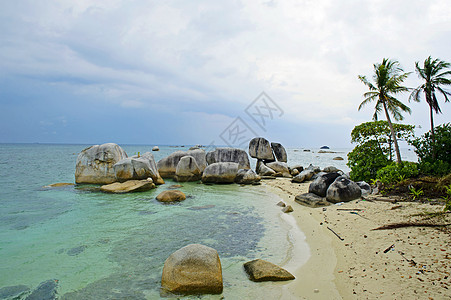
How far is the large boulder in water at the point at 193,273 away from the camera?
4.44 m

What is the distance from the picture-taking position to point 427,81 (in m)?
14.8

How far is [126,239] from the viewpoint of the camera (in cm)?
730

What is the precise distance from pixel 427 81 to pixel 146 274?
1831 centimetres

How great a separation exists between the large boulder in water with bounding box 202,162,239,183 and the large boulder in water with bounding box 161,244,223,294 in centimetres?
1363

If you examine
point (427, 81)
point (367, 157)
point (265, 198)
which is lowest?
point (265, 198)

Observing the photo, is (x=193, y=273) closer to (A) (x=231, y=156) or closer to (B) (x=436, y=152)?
(B) (x=436, y=152)

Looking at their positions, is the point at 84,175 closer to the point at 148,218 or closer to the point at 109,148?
the point at 109,148

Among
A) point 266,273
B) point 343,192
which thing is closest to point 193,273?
point 266,273

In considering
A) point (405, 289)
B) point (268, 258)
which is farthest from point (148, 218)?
point (405, 289)

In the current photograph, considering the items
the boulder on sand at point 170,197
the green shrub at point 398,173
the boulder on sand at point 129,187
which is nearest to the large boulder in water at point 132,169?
A: the boulder on sand at point 129,187

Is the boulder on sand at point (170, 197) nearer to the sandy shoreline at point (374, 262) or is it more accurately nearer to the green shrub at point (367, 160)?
the sandy shoreline at point (374, 262)

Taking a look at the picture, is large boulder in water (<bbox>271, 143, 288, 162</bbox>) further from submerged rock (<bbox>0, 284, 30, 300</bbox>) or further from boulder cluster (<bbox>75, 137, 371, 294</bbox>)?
submerged rock (<bbox>0, 284, 30, 300</bbox>)

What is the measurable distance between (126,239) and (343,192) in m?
8.96

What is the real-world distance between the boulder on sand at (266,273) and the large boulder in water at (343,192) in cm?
696
